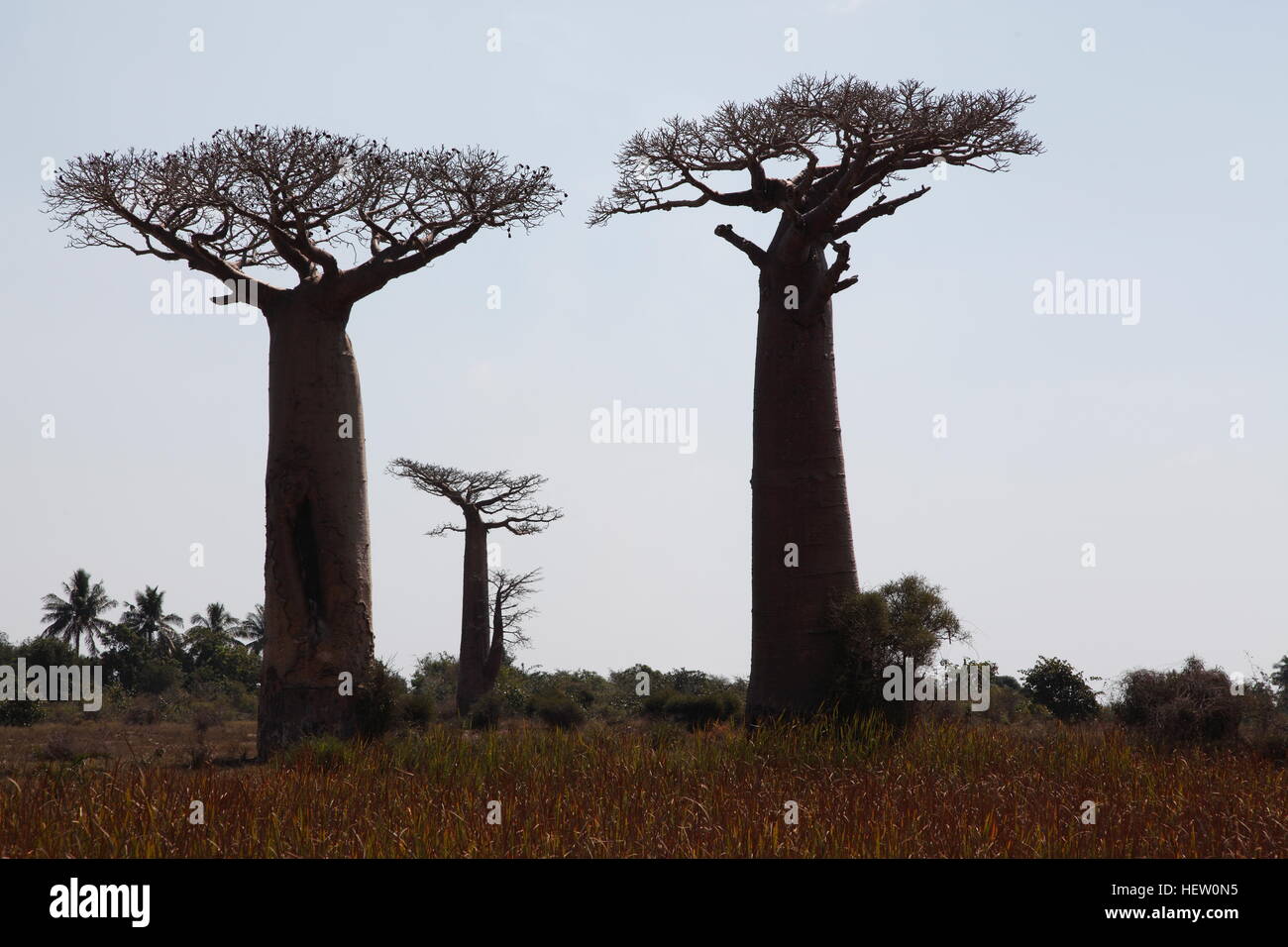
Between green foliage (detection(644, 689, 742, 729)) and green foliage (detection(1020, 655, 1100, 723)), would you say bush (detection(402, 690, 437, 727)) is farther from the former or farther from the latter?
green foliage (detection(1020, 655, 1100, 723))

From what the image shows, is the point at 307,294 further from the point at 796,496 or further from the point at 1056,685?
the point at 1056,685

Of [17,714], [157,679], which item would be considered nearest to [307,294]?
[17,714]

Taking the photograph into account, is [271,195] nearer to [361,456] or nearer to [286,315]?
[286,315]

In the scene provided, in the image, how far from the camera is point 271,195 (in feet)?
40.2

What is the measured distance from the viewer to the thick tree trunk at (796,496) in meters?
10.5

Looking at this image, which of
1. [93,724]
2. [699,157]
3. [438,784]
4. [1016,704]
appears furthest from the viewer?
[93,724]

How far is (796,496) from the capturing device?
10.7 metres

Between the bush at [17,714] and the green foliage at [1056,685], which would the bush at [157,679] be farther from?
the green foliage at [1056,685]

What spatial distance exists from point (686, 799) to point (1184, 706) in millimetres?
5816

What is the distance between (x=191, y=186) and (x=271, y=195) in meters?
0.79

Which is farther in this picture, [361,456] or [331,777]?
[361,456]

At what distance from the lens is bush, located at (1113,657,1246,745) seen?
10523 mm
